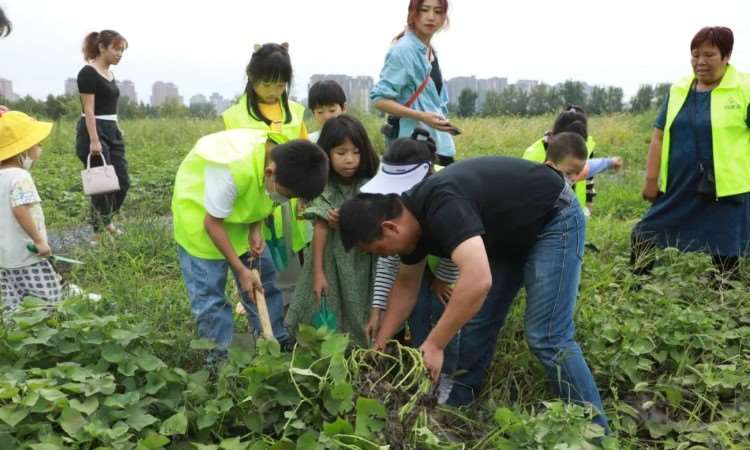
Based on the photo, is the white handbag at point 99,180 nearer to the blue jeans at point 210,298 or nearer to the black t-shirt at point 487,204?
the blue jeans at point 210,298

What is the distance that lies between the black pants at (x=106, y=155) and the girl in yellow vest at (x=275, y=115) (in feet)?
6.95

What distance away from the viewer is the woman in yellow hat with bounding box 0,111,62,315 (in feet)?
9.96

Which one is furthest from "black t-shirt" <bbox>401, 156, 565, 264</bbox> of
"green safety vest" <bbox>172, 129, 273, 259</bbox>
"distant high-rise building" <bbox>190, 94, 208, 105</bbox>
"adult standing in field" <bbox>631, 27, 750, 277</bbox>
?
"distant high-rise building" <bbox>190, 94, 208, 105</bbox>

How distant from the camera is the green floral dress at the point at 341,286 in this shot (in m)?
2.89

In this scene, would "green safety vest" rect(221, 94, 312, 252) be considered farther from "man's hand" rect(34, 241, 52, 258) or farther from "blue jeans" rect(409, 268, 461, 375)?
"man's hand" rect(34, 241, 52, 258)

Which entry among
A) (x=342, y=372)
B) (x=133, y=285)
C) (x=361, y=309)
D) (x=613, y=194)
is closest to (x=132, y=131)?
(x=613, y=194)

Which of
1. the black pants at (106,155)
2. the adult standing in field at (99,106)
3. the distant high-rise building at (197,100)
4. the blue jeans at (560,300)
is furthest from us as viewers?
the distant high-rise building at (197,100)

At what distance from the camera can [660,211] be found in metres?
3.94

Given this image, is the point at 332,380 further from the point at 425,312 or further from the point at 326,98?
the point at 326,98

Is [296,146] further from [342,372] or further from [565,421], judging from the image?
[565,421]

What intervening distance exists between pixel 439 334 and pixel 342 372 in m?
0.32

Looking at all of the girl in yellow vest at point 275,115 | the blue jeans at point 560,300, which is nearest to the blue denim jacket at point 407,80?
the girl in yellow vest at point 275,115

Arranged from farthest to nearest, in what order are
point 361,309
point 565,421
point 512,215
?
point 361,309
point 512,215
point 565,421

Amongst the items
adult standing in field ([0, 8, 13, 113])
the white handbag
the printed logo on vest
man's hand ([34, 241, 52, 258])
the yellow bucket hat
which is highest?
adult standing in field ([0, 8, 13, 113])
